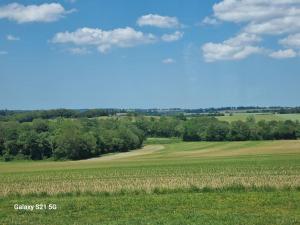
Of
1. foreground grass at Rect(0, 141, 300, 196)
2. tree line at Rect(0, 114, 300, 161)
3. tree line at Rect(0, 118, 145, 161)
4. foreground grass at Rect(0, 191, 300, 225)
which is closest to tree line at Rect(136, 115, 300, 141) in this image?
tree line at Rect(0, 114, 300, 161)

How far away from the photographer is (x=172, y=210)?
20484 millimetres

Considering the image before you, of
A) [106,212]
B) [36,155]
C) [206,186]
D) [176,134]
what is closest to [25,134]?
[36,155]

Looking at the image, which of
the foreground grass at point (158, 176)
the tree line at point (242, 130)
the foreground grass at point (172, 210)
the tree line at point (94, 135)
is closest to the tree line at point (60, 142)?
the tree line at point (94, 135)

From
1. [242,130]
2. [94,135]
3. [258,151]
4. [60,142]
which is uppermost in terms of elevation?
[94,135]

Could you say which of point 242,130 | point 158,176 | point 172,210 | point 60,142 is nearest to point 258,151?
point 158,176

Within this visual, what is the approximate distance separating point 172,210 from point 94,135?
10143 cm

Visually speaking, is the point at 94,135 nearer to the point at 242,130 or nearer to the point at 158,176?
the point at 242,130

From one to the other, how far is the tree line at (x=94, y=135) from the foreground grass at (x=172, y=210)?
293 feet

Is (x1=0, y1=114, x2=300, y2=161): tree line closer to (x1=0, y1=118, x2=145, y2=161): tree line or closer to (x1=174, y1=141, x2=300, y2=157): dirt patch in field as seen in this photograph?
(x1=0, y1=118, x2=145, y2=161): tree line

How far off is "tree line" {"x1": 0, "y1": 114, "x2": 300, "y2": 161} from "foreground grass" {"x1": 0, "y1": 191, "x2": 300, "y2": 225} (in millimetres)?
89214

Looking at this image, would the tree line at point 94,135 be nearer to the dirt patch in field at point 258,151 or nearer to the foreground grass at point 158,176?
the dirt patch in field at point 258,151

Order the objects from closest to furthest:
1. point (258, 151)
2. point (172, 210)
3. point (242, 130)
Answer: point (172, 210) → point (258, 151) → point (242, 130)

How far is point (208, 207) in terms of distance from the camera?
69.7 feet

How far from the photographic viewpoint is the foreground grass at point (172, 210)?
18.1m
